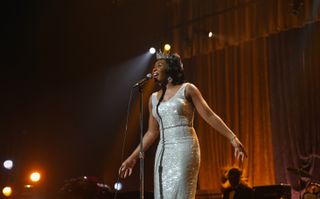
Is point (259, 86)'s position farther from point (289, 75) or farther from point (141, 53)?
point (141, 53)

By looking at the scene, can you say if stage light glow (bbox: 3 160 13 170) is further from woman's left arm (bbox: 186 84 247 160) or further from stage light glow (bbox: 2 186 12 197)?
woman's left arm (bbox: 186 84 247 160)

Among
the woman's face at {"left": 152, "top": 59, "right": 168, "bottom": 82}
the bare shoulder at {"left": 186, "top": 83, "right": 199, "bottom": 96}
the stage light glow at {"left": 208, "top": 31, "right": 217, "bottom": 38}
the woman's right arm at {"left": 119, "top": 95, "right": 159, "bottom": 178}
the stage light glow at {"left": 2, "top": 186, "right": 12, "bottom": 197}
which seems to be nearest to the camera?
the bare shoulder at {"left": 186, "top": 83, "right": 199, "bottom": 96}

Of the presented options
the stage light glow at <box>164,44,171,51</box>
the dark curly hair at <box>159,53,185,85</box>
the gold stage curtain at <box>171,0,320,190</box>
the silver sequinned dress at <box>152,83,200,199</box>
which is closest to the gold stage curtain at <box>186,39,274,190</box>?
the gold stage curtain at <box>171,0,320,190</box>

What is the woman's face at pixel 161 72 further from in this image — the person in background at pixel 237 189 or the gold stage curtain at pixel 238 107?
the gold stage curtain at pixel 238 107

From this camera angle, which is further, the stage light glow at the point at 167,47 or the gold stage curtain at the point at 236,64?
the stage light glow at the point at 167,47

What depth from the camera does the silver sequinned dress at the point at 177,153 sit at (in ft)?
11.3

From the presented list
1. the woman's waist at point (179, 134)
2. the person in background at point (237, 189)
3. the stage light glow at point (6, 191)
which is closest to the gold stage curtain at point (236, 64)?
the person in background at point (237, 189)

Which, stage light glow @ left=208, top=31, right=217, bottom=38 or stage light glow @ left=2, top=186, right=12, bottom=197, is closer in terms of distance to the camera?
stage light glow @ left=2, top=186, right=12, bottom=197

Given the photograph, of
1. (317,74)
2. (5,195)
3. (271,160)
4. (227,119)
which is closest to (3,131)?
(5,195)

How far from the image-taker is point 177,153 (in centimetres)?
346

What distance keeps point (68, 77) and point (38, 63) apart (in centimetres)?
71

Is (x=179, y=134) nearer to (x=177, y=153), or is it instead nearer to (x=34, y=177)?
(x=177, y=153)

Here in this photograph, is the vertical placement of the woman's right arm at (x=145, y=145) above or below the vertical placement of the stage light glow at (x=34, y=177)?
below

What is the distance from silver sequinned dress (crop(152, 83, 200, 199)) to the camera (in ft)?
11.3
